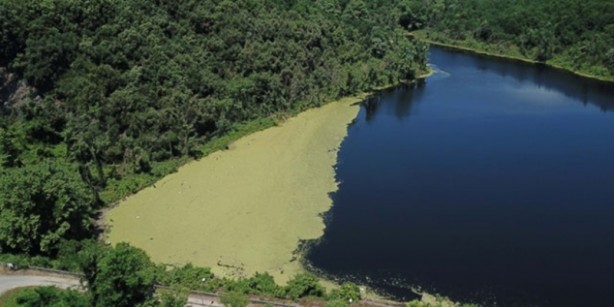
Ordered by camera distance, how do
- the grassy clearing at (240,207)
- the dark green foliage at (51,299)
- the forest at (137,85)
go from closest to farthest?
the dark green foliage at (51,299) → the forest at (137,85) → the grassy clearing at (240,207)

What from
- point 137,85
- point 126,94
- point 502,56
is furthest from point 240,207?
point 502,56

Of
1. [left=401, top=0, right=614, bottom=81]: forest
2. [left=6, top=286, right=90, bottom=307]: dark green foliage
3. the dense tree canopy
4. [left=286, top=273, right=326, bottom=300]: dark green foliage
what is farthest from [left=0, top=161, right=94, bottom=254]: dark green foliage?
[left=401, top=0, right=614, bottom=81]: forest

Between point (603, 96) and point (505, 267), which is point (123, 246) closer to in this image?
point (505, 267)

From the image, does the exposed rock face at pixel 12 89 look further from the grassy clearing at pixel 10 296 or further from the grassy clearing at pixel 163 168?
the grassy clearing at pixel 10 296

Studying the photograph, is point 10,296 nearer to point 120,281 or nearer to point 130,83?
point 120,281

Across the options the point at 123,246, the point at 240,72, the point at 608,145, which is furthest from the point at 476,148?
the point at 123,246

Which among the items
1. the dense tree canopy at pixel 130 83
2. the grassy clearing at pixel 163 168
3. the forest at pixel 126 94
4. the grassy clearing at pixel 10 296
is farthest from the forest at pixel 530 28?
the grassy clearing at pixel 10 296
